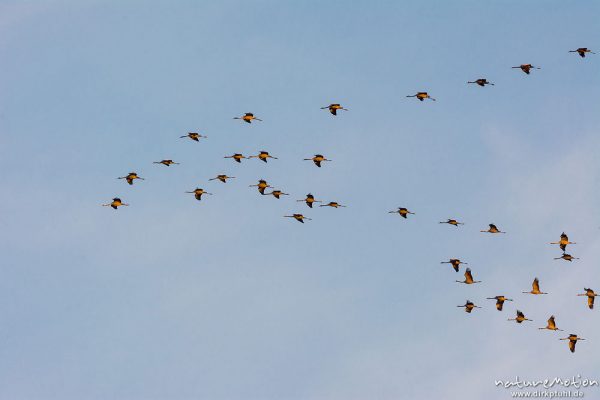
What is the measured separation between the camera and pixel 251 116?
12662 centimetres

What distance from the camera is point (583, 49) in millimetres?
120438

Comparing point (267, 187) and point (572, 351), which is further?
point (267, 187)

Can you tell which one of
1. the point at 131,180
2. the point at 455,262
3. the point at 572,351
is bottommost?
the point at 572,351

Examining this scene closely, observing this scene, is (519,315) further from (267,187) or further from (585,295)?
(267,187)

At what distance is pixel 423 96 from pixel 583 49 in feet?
51.4

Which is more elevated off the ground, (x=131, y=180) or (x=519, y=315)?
(x=131, y=180)

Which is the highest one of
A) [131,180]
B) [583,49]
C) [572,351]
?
[583,49]

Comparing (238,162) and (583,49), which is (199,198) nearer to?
(238,162)

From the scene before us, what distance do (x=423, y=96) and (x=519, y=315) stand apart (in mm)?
22858

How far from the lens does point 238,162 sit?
12488 cm

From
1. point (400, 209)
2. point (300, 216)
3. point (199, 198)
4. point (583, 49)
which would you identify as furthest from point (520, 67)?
point (199, 198)

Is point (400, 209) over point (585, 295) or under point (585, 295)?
over

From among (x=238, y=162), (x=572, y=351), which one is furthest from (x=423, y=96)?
(x=572, y=351)

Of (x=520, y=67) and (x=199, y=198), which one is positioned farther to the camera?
(x=199, y=198)
